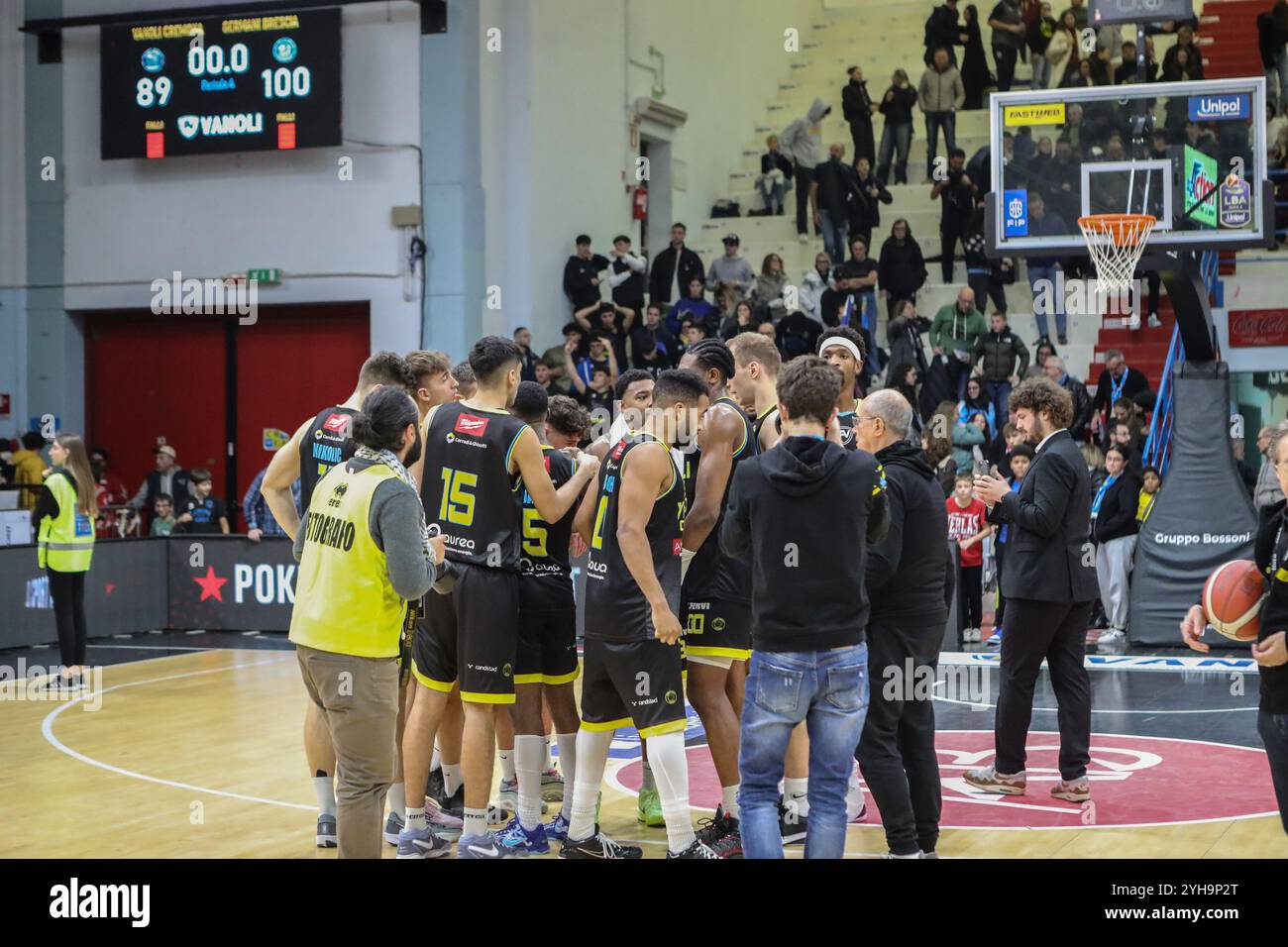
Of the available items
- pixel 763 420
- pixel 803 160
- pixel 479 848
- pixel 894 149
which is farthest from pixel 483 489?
pixel 894 149

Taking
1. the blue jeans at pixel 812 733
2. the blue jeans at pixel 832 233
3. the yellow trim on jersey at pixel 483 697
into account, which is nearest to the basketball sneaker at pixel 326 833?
the yellow trim on jersey at pixel 483 697

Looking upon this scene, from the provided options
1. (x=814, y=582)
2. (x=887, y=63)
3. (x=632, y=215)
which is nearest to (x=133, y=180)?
(x=632, y=215)

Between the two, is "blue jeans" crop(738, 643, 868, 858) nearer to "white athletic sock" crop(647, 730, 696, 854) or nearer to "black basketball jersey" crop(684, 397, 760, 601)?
"white athletic sock" crop(647, 730, 696, 854)

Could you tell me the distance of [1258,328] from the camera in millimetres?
19891

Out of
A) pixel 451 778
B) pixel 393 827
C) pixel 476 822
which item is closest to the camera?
pixel 476 822

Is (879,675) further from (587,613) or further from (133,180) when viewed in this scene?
(133,180)

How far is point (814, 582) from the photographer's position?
5.62 metres

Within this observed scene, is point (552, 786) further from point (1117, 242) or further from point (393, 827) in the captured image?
point (1117, 242)

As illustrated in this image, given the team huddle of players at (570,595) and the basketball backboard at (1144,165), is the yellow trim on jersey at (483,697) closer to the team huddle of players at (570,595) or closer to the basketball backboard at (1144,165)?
the team huddle of players at (570,595)

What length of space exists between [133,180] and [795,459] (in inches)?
650

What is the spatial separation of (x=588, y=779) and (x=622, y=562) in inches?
40.2

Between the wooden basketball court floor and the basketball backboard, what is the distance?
3865 mm

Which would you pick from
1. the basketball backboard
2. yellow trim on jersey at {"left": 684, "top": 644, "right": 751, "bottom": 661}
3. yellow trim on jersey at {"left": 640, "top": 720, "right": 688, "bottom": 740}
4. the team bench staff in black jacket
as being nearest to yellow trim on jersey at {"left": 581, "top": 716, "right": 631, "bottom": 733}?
yellow trim on jersey at {"left": 640, "top": 720, "right": 688, "bottom": 740}
